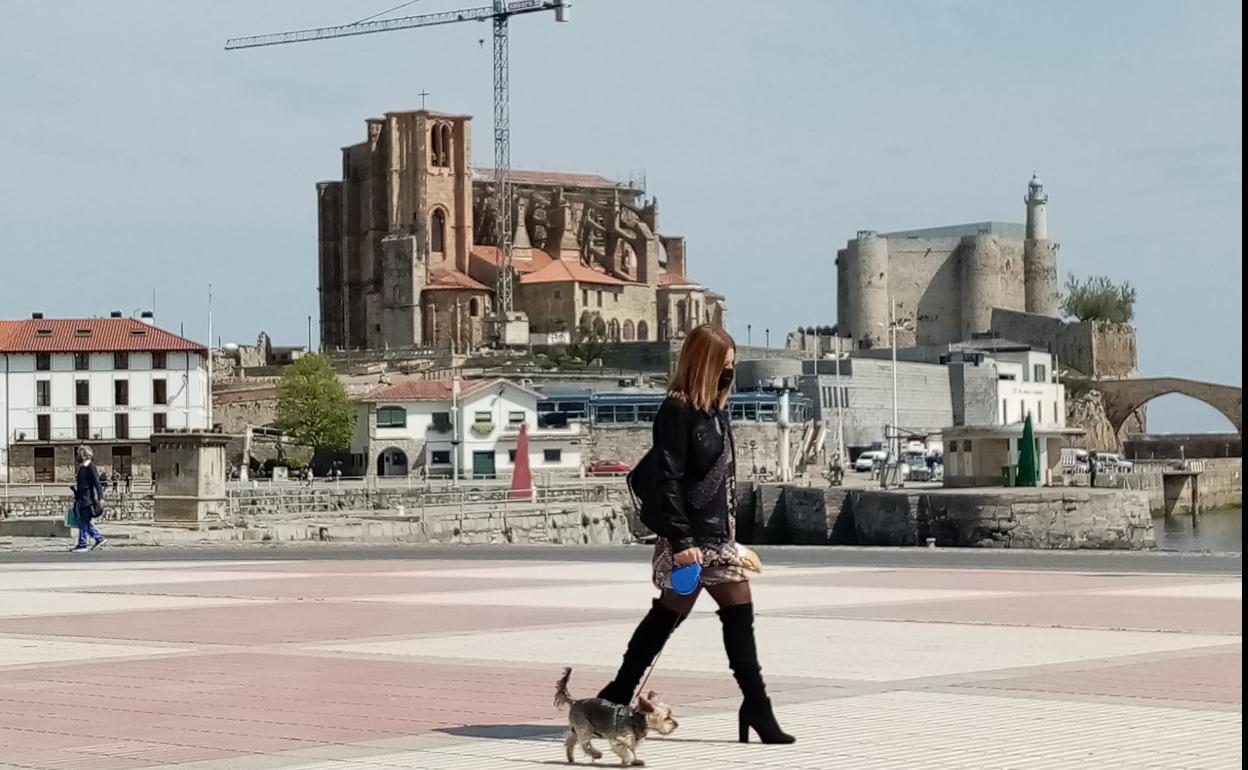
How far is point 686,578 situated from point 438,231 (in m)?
126

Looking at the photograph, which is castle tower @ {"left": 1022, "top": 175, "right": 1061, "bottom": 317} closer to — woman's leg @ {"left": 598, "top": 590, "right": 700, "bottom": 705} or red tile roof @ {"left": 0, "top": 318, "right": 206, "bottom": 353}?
red tile roof @ {"left": 0, "top": 318, "right": 206, "bottom": 353}

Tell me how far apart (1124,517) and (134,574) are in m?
29.8

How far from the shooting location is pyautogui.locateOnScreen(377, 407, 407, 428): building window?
87.1 metres

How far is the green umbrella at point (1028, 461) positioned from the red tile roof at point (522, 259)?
3109 inches

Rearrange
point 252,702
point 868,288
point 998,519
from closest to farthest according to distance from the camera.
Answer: point 252,702 < point 998,519 < point 868,288

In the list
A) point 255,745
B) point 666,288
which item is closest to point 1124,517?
point 255,745

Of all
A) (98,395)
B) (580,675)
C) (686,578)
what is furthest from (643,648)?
(98,395)

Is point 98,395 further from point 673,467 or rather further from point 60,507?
point 673,467

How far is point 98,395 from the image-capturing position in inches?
3450

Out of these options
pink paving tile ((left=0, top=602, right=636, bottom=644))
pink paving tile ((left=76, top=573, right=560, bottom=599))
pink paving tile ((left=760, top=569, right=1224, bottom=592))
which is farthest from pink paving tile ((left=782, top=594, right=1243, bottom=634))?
pink paving tile ((left=76, top=573, right=560, bottom=599))

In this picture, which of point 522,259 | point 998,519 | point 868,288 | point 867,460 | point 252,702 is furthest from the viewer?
point 868,288

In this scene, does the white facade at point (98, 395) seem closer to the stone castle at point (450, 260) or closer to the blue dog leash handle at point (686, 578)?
the stone castle at point (450, 260)

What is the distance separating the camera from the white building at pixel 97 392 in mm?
86438

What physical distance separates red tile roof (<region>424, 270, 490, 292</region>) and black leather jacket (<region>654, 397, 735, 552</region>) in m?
120
